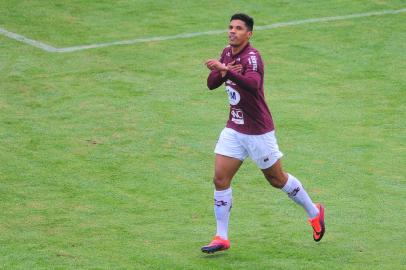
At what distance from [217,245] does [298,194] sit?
1128 mm

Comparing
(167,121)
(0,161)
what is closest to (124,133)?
(167,121)

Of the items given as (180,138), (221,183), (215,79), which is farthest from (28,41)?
(221,183)

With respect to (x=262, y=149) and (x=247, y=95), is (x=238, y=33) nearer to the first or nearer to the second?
(x=247, y=95)

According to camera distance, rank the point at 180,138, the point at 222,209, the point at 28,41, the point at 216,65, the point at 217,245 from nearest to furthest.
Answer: the point at 216,65 → the point at 217,245 → the point at 222,209 → the point at 180,138 → the point at 28,41

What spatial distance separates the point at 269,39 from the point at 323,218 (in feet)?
32.0

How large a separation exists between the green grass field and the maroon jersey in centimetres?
139

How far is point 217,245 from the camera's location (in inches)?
427

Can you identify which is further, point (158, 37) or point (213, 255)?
point (158, 37)

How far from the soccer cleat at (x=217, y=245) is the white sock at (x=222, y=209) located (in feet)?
0.20

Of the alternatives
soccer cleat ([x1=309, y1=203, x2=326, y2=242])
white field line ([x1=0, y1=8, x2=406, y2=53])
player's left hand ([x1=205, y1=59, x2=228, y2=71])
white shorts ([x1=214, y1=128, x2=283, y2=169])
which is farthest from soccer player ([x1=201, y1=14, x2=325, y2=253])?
white field line ([x1=0, y1=8, x2=406, y2=53])

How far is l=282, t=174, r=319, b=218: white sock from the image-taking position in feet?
36.6

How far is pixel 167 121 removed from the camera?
16.3 metres

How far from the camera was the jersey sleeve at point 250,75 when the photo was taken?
34.0ft

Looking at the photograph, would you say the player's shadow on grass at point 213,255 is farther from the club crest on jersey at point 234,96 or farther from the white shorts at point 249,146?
the club crest on jersey at point 234,96
